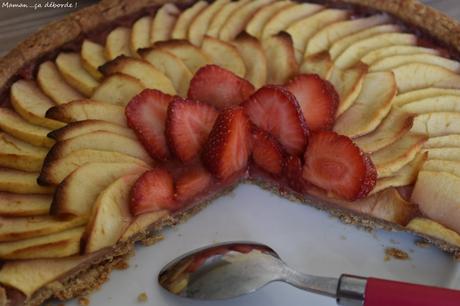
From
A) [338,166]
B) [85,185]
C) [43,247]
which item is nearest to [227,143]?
[338,166]

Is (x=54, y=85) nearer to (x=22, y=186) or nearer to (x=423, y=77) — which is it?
(x=22, y=186)

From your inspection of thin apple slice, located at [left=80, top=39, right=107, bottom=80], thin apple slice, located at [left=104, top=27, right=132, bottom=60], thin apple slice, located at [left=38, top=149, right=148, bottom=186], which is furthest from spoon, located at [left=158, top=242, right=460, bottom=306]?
thin apple slice, located at [left=104, top=27, right=132, bottom=60]

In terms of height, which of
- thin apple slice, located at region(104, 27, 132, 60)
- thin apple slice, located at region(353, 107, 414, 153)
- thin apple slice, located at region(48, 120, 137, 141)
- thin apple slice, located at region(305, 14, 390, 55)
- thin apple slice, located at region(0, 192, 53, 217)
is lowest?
thin apple slice, located at region(353, 107, 414, 153)

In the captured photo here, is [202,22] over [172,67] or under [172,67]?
over

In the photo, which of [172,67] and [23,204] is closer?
[23,204]

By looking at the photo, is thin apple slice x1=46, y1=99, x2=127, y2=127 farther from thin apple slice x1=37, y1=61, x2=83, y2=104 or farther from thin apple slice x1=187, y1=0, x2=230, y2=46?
thin apple slice x1=187, y1=0, x2=230, y2=46

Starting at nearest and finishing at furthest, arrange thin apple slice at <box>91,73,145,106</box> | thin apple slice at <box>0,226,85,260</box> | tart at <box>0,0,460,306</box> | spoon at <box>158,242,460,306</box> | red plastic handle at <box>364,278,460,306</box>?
red plastic handle at <box>364,278,460,306</box> → spoon at <box>158,242,460,306</box> → thin apple slice at <box>0,226,85,260</box> → tart at <box>0,0,460,306</box> → thin apple slice at <box>91,73,145,106</box>
